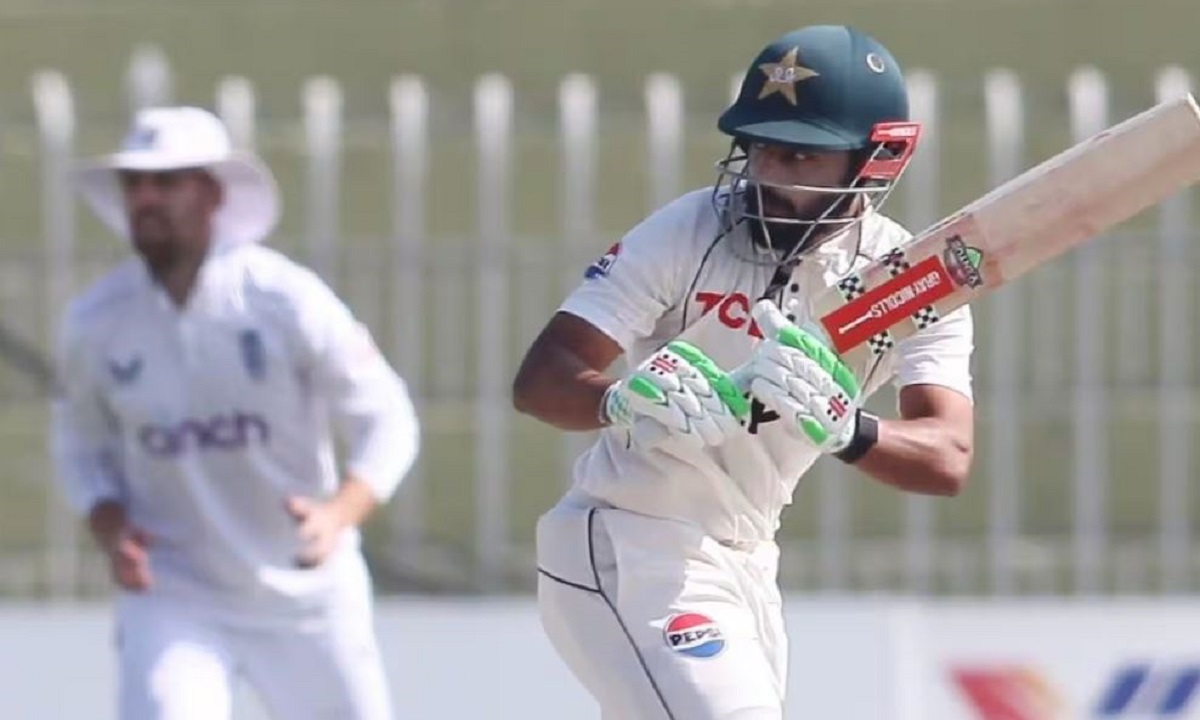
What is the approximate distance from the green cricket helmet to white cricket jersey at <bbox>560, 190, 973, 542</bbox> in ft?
0.18

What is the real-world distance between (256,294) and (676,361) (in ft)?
6.20

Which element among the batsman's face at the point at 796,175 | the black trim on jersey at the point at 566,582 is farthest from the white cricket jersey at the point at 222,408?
the batsman's face at the point at 796,175

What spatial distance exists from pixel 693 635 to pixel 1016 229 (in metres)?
0.74

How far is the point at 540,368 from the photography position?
3939 millimetres

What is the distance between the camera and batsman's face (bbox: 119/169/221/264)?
5.33 metres

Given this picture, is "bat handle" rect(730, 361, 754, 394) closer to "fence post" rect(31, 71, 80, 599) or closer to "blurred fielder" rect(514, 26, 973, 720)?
"blurred fielder" rect(514, 26, 973, 720)

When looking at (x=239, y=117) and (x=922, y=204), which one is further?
(x=922, y=204)

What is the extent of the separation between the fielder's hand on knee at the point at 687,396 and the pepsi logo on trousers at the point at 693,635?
1.20ft

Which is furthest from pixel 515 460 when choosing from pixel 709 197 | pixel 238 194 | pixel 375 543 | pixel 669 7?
pixel 709 197

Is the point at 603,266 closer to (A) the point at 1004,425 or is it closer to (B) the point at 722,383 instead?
(B) the point at 722,383

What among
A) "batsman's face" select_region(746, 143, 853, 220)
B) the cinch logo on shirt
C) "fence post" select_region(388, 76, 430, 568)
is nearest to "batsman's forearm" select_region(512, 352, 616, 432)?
"batsman's face" select_region(746, 143, 853, 220)

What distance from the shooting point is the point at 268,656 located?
5230 mm

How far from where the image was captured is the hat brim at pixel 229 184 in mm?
5316

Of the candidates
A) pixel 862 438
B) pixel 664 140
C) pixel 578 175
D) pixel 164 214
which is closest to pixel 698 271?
pixel 862 438
